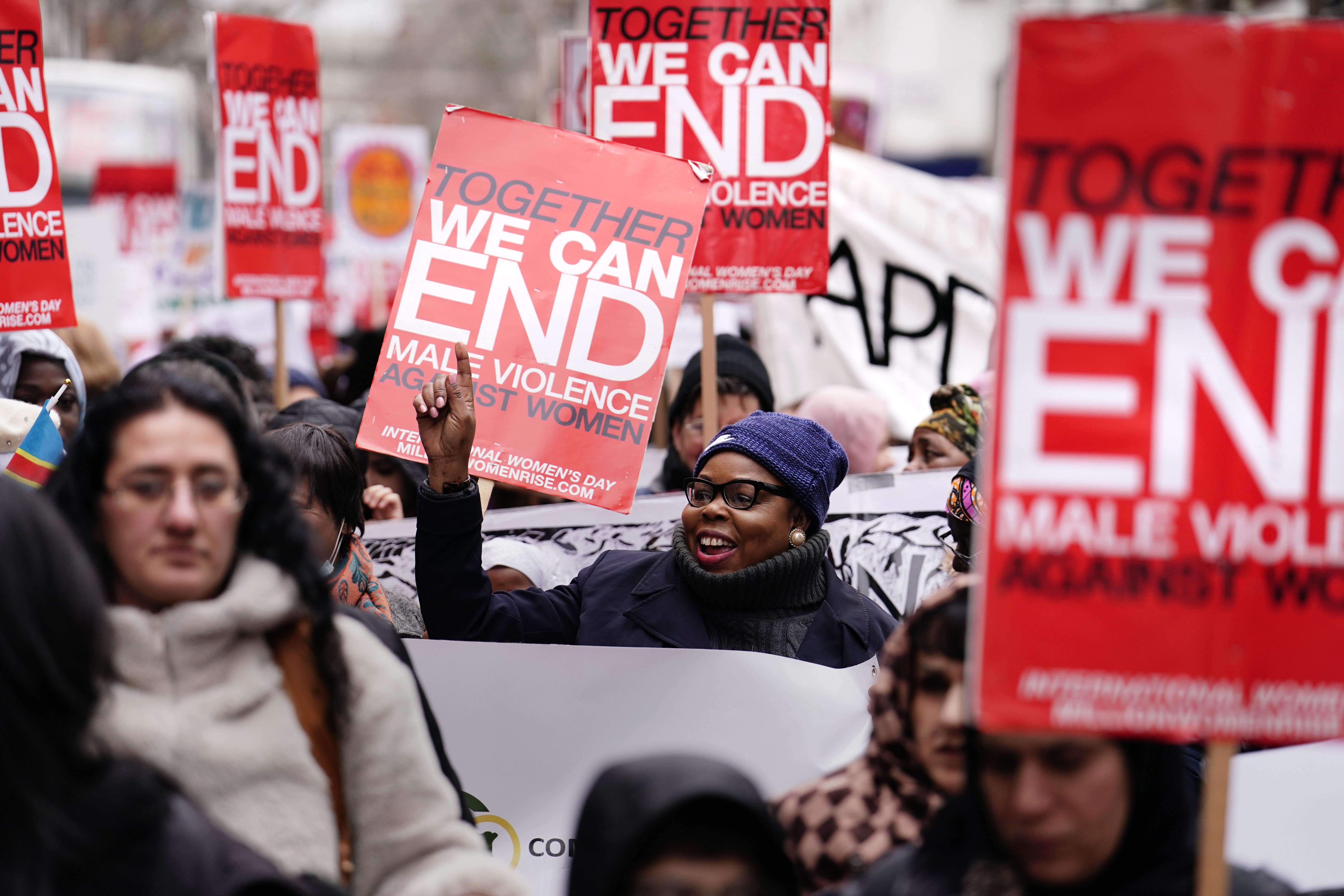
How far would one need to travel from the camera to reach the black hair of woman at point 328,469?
3.50m

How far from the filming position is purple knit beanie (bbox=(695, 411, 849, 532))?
11.7ft

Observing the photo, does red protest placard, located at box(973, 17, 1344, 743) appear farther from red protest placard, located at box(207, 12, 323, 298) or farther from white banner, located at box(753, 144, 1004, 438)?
white banner, located at box(753, 144, 1004, 438)

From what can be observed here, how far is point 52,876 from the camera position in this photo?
1.80 m

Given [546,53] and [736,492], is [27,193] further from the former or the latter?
[546,53]

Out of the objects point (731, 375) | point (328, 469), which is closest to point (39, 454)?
point (328, 469)

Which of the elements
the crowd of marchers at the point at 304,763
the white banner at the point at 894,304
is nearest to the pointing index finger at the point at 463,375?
the crowd of marchers at the point at 304,763

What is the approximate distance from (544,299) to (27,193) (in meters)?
1.54

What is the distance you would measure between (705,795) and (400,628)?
6.61 feet

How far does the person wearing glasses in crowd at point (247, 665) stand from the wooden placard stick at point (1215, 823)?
971 millimetres

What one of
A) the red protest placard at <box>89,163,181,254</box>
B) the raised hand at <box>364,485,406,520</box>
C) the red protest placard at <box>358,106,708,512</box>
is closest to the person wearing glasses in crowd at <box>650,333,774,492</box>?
the raised hand at <box>364,485,406,520</box>

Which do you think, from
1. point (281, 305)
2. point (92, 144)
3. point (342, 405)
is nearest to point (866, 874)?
point (342, 405)

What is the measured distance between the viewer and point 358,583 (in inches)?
138

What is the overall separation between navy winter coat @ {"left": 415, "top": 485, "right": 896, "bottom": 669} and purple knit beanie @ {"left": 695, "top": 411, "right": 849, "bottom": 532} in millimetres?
189

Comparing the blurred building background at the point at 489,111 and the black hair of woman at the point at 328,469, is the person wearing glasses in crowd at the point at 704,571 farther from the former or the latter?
the blurred building background at the point at 489,111
